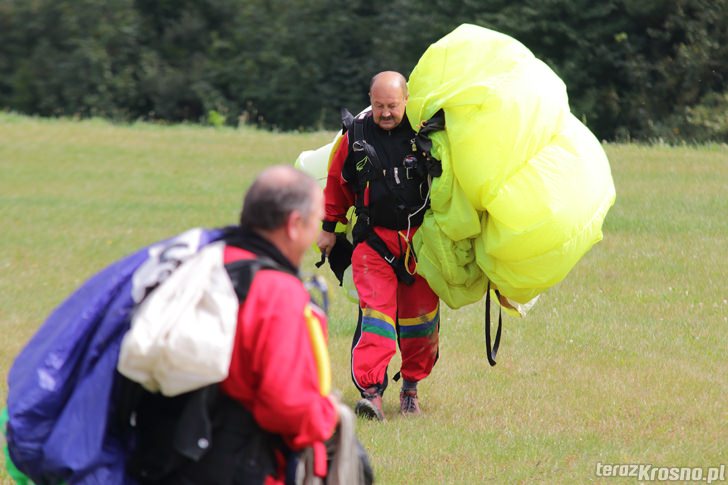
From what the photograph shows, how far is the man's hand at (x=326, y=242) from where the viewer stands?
7.54 metres

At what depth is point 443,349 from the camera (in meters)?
9.30

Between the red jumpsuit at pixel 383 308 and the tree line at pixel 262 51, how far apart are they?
32479 millimetres

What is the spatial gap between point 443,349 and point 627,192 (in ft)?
24.3

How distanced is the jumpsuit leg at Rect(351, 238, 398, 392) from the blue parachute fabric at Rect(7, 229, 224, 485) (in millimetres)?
3410

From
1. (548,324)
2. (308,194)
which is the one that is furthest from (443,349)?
(308,194)

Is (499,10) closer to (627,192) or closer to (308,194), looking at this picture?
(627,192)

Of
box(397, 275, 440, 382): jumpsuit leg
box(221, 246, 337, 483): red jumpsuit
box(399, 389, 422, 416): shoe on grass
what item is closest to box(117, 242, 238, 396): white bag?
box(221, 246, 337, 483): red jumpsuit

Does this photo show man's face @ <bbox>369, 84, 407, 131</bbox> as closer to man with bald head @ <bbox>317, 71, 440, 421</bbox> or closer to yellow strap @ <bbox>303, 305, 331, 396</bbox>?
man with bald head @ <bbox>317, 71, 440, 421</bbox>

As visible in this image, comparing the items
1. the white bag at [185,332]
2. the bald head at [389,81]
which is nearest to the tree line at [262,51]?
the bald head at [389,81]

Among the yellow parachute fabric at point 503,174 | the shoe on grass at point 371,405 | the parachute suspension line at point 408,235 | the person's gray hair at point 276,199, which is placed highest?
the person's gray hair at point 276,199

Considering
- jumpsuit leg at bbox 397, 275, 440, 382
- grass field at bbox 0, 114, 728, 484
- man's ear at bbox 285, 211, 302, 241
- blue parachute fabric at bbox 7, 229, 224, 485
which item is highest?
man's ear at bbox 285, 211, 302, 241

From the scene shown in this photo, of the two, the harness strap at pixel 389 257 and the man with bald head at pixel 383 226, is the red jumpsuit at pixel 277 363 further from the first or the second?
the harness strap at pixel 389 257

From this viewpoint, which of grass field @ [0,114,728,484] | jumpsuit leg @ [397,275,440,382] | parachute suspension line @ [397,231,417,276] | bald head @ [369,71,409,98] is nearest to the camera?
grass field @ [0,114,728,484]

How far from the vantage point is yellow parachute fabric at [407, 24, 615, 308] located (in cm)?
656
